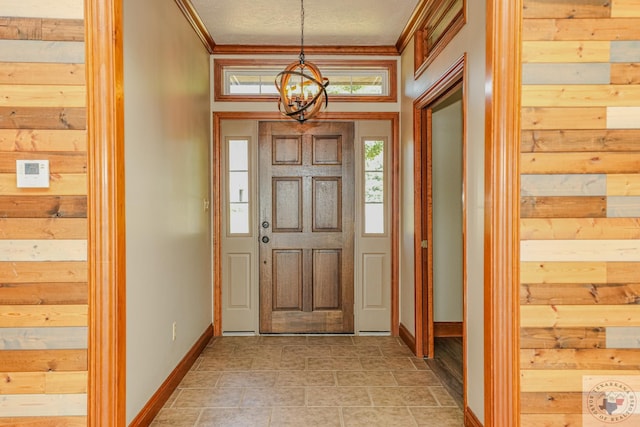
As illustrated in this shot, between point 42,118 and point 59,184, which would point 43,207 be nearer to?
point 59,184

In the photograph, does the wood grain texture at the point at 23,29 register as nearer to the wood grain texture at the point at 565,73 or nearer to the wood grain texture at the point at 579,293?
the wood grain texture at the point at 565,73

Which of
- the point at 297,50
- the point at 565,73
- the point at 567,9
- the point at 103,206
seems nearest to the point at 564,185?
the point at 565,73

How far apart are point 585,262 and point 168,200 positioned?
2564 mm

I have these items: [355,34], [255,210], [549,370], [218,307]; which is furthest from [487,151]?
[218,307]

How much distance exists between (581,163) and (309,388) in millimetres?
2404

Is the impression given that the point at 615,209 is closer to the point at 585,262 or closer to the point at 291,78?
the point at 585,262

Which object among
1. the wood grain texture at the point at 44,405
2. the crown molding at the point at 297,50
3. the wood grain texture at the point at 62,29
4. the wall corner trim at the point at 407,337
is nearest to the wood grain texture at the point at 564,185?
the wood grain texture at the point at 62,29

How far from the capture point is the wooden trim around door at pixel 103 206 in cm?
191

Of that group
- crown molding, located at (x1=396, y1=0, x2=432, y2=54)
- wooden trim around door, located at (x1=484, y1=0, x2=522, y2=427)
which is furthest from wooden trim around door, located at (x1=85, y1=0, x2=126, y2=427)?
crown molding, located at (x1=396, y1=0, x2=432, y2=54)

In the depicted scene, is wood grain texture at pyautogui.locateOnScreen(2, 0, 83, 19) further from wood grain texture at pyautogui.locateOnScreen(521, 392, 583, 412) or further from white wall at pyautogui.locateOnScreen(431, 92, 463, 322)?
white wall at pyautogui.locateOnScreen(431, 92, 463, 322)

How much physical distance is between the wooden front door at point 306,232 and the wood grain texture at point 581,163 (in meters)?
3.03

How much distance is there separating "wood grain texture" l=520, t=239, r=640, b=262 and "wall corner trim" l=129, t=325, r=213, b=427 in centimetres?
226

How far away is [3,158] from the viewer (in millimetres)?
1927

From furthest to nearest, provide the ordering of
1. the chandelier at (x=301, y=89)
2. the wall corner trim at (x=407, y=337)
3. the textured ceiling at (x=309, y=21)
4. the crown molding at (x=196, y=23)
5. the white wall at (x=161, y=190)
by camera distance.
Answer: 1. the wall corner trim at (x=407, y=337)
2. the textured ceiling at (x=309, y=21)
3. the crown molding at (x=196, y=23)
4. the chandelier at (x=301, y=89)
5. the white wall at (x=161, y=190)
